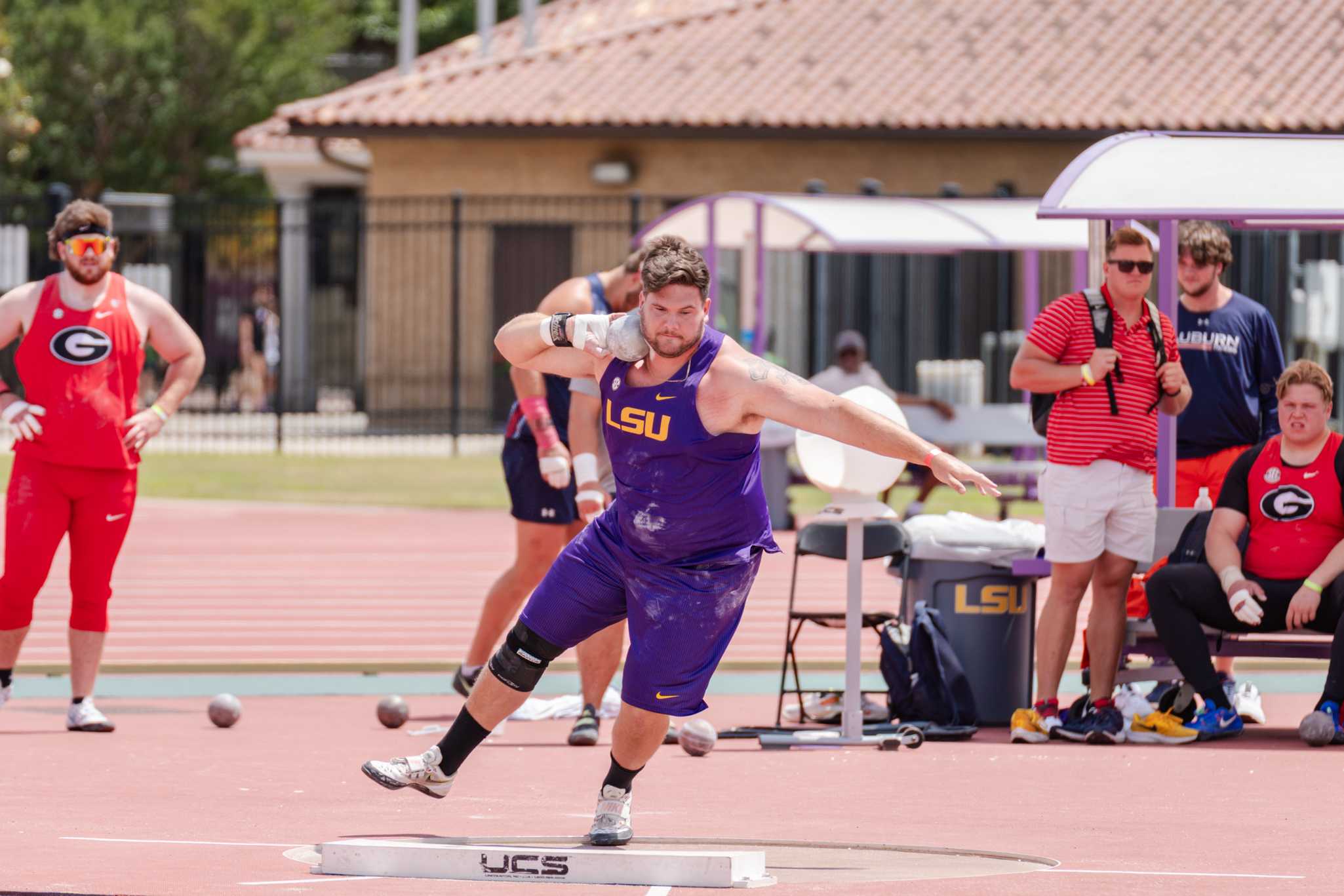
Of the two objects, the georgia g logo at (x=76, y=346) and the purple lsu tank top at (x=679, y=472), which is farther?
the georgia g logo at (x=76, y=346)

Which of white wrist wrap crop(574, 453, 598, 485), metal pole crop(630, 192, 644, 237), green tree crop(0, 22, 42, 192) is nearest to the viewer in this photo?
white wrist wrap crop(574, 453, 598, 485)

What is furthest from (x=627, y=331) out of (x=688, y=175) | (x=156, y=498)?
(x=688, y=175)

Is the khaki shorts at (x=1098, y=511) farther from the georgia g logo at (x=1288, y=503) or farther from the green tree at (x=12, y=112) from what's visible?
the green tree at (x=12, y=112)

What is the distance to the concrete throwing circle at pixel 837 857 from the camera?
20.2 ft

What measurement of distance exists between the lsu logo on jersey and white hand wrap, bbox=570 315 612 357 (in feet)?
0.52

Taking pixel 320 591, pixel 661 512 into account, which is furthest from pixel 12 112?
pixel 661 512

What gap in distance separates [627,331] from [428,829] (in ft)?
5.58

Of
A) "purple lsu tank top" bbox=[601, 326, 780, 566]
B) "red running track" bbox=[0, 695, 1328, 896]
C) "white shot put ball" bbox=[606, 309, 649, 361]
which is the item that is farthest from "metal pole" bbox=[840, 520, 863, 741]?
"white shot put ball" bbox=[606, 309, 649, 361]

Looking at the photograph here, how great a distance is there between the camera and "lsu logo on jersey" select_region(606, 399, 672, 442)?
634cm

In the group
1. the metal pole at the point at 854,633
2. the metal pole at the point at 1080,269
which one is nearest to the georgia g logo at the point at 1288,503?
the metal pole at the point at 854,633

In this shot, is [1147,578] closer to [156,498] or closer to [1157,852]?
[1157,852]

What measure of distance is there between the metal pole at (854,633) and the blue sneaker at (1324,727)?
173cm

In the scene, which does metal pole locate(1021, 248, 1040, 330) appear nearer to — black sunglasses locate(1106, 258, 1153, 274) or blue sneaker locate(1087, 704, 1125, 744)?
black sunglasses locate(1106, 258, 1153, 274)

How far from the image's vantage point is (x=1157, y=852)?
6.54 m
